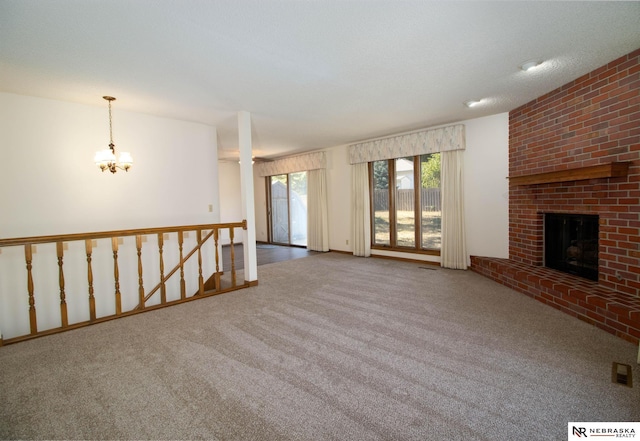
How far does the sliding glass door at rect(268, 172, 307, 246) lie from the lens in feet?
27.5

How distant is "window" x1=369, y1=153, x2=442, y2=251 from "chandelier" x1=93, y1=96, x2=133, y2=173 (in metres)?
4.41

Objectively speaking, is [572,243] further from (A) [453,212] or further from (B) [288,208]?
(B) [288,208]

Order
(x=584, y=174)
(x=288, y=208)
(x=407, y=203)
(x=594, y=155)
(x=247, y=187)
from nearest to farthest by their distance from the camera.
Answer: (x=584, y=174) → (x=594, y=155) → (x=247, y=187) → (x=407, y=203) → (x=288, y=208)

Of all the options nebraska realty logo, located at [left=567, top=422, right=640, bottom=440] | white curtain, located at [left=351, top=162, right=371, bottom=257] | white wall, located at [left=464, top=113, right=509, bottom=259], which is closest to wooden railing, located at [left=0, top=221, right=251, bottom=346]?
white curtain, located at [left=351, top=162, right=371, bottom=257]

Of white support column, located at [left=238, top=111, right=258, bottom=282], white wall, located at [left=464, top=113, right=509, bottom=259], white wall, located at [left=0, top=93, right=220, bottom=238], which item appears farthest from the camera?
white wall, located at [left=464, top=113, right=509, bottom=259]

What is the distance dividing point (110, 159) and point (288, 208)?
5.23 m

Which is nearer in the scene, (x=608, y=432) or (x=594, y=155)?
(x=608, y=432)

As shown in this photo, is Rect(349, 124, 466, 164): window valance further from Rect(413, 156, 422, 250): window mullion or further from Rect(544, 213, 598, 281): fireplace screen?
Rect(544, 213, 598, 281): fireplace screen

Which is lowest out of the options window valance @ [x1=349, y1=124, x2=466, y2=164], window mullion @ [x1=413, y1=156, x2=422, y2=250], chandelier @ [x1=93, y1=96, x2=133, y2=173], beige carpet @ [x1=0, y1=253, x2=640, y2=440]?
beige carpet @ [x1=0, y1=253, x2=640, y2=440]

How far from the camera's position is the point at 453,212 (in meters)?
5.09

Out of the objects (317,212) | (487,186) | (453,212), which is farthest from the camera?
(317,212)

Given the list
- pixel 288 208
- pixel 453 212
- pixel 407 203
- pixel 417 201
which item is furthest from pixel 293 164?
pixel 453 212

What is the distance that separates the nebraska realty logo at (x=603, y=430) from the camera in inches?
59.9

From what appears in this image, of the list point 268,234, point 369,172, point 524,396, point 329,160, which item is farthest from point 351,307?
point 268,234
